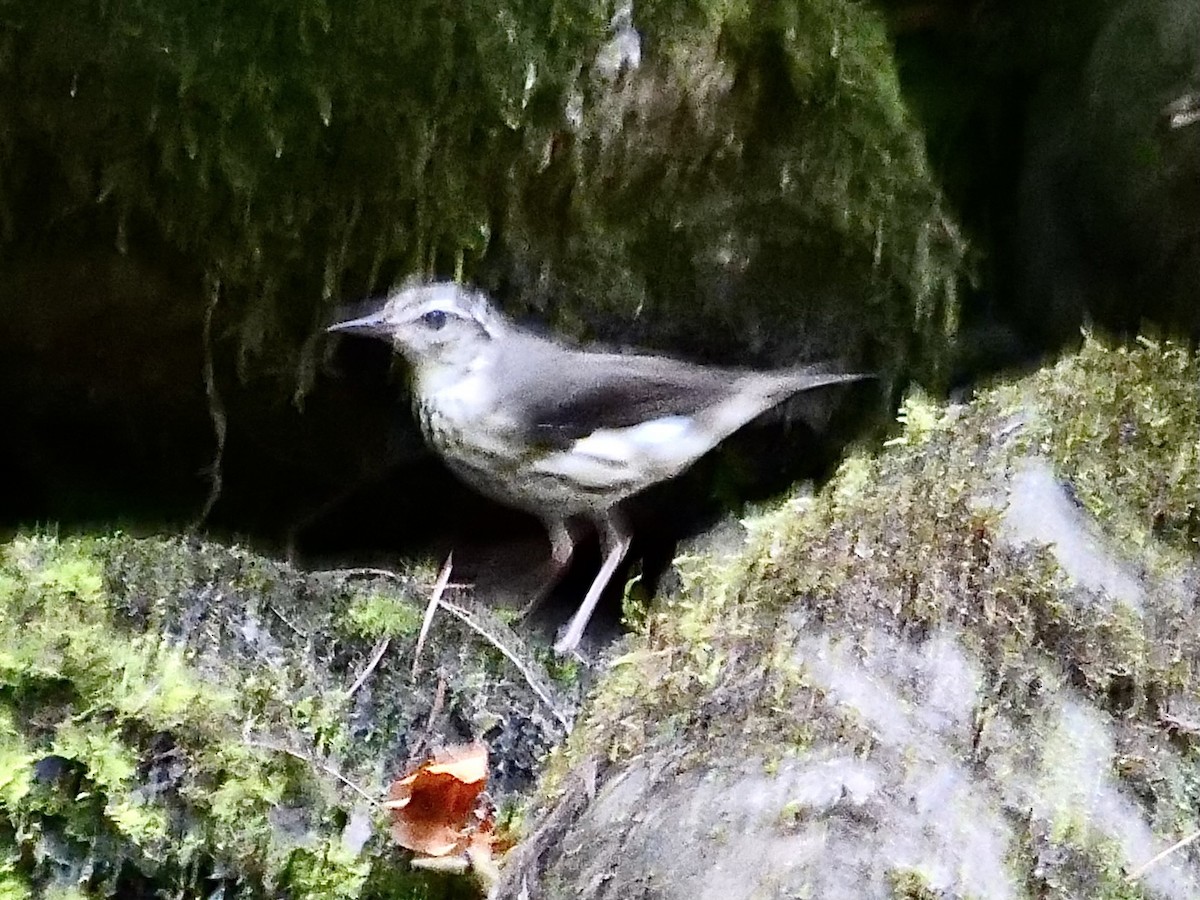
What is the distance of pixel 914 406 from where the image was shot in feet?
5.95

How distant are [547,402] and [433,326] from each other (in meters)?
0.26

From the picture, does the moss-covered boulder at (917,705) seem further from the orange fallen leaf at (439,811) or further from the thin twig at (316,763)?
the thin twig at (316,763)

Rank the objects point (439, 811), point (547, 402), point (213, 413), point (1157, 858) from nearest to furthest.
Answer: point (1157, 858) < point (439, 811) < point (547, 402) < point (213, 413)

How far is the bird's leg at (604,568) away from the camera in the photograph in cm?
199

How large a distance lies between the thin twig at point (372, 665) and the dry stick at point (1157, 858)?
1.13 meters

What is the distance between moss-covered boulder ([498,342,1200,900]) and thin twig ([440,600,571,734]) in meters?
0.35

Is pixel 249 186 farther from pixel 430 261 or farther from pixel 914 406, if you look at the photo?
pixel 914 406

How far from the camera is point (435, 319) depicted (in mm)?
1826

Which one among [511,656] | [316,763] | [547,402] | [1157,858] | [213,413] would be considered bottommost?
[316,763]

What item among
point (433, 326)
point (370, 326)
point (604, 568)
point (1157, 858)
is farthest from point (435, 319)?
point (1157, 858)

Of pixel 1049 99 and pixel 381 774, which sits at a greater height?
pixel 1049 99

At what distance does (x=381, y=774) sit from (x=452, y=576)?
2.09 feet

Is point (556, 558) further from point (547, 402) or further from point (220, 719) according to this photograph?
point (220, 719)

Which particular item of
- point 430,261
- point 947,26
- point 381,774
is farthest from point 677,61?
point 381,774
